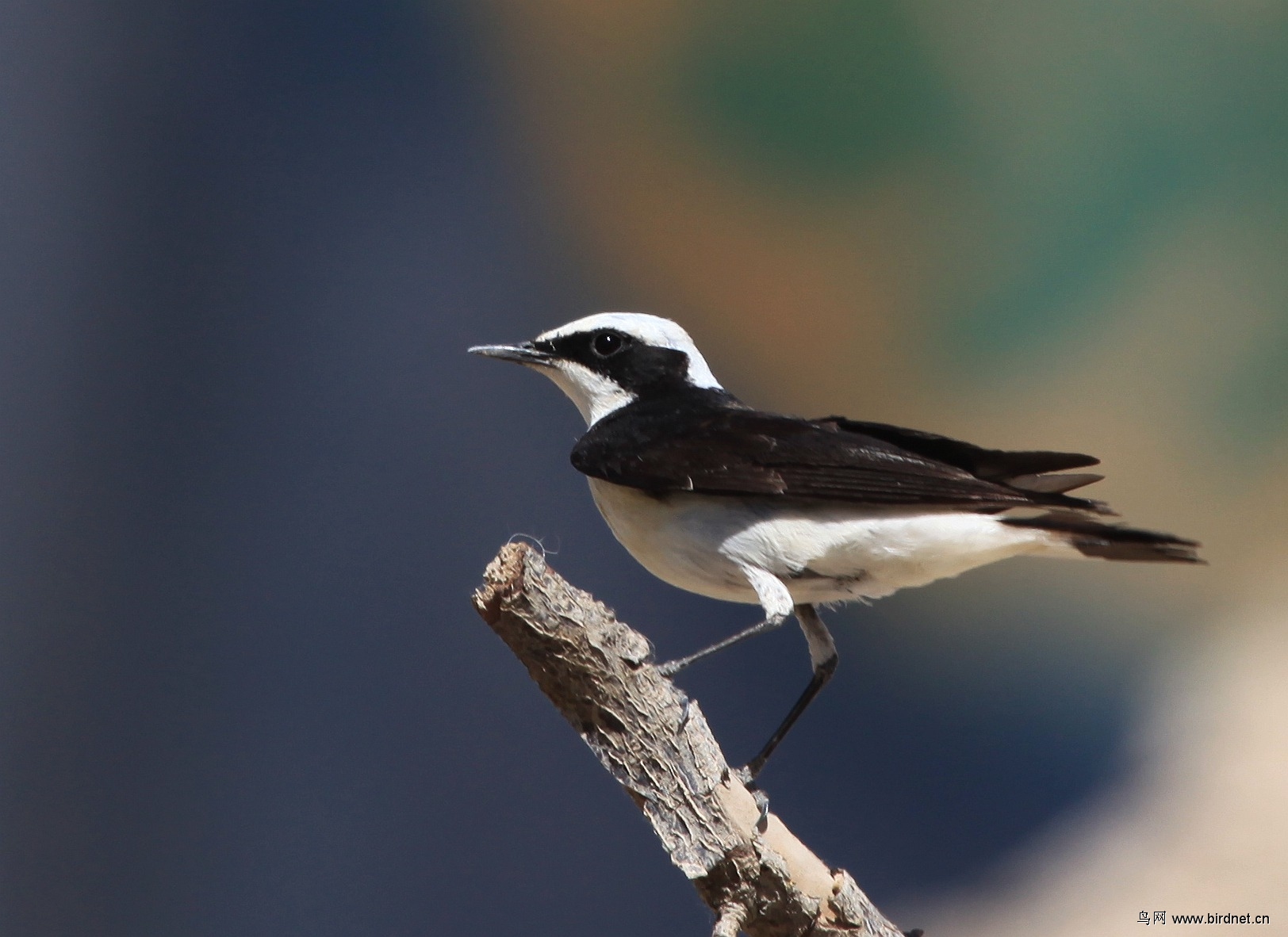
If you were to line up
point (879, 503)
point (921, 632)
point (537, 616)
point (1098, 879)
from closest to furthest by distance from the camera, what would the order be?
point (537, 616) → point (879, 503) → point (1098, 879) → point (921, 632)

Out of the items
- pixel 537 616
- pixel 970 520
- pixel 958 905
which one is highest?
pixel 970 520

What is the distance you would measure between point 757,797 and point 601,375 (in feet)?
4.00

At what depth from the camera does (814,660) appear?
283cm

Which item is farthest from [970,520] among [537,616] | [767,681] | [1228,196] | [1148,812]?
[1228,196]

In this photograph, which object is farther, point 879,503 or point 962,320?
point 962,320

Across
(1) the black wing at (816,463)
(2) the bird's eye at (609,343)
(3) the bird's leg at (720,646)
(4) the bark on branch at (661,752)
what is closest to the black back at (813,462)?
(1) the black wing at (816,463)

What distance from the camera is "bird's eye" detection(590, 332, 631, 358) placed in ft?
10.1

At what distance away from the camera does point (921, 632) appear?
14.4 ft

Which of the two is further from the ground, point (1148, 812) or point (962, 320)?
point (962, 320)

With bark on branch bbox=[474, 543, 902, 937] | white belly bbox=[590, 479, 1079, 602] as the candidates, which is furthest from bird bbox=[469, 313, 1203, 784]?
bark on branch bbox=[474, 543, 902, 937]

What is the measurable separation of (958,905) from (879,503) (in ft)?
7.64

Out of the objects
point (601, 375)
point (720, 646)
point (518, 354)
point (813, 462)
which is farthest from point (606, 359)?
point (720, 646)

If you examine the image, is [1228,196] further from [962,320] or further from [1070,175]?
[962,320]

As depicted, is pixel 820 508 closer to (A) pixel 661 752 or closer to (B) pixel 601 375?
(A) pixel 661 752
